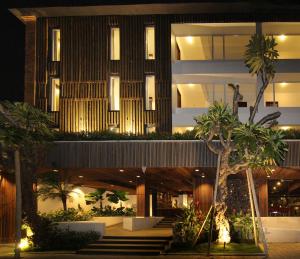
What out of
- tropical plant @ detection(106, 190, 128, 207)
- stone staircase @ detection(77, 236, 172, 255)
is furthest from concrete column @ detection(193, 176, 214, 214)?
tropical plant @ detection(106, 190, 128, 207)

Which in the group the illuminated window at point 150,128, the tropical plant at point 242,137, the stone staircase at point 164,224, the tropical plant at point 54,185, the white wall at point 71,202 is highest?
the illuminated window at point 150,128

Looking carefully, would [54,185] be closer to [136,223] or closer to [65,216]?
[65,216]

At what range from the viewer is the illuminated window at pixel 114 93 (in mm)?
33250

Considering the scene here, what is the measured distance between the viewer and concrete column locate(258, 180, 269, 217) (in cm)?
3005

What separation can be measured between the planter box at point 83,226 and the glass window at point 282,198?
13566mm

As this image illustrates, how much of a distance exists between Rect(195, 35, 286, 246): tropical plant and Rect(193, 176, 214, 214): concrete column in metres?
6.16

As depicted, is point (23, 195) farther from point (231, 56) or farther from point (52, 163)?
point (231, 56)

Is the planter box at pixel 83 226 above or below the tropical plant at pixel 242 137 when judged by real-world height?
below

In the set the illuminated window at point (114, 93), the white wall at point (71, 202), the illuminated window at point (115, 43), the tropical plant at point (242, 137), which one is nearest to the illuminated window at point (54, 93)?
the illuminated window at point (114, 93)

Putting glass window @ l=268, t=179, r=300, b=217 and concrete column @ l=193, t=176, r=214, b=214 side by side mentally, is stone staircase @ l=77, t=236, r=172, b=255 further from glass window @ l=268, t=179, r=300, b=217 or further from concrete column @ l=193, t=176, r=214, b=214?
glass window @ l=268, t=179, r=300, b=217

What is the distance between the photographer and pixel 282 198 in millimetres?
35938

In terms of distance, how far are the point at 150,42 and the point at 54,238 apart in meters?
14.9

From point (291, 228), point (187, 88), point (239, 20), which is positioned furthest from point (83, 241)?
point (239, 20)

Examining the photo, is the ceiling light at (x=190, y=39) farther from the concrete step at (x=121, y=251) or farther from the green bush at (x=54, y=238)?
the concrete step at (x=121, y=251)
